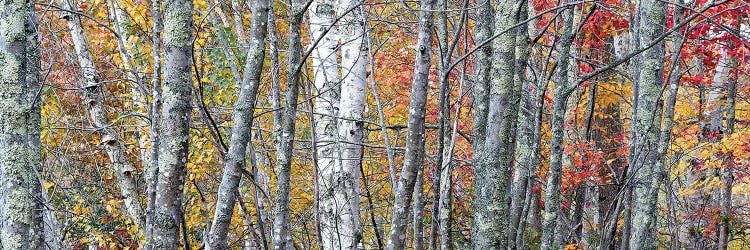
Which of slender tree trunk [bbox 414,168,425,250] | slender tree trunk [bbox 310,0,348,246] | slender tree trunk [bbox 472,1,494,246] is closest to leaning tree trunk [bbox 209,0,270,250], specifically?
slender tree trunk [bbox 414,168,425,250]

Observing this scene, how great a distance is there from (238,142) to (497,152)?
57.3 inches

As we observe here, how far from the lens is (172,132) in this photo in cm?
362

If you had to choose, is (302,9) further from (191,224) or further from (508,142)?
(191,224)

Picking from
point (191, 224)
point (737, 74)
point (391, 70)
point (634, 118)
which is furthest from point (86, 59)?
point (737, 74)

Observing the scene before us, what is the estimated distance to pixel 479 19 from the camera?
4770 mm

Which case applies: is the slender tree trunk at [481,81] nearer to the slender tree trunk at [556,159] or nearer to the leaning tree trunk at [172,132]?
the slender tree trunk at [556,159]

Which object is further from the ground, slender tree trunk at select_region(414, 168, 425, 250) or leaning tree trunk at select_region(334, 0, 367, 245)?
leaning tree trunk at select_region(334, 0, 367, 245)

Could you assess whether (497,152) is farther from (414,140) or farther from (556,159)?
(556,159)

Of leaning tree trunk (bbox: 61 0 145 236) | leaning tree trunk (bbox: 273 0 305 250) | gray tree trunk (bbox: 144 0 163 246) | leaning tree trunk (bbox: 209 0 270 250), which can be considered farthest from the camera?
leaning tree trunk (bbox: 61 0 145 236)

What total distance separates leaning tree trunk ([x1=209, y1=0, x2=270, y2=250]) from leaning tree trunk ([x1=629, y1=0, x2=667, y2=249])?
11.4ft

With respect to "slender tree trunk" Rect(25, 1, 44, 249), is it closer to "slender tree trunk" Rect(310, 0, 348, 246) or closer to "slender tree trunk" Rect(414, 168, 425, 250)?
"slender tree trunk" Rect(414, 168, 425, 250)

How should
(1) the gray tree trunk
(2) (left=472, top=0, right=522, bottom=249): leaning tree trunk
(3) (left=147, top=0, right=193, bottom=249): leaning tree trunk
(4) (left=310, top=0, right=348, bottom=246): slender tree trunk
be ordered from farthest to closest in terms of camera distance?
(4) (left=310, top=0, right=348, bottom=246): slender tree trunk < (2) (left=472, top=0, right=522, bottom=249): leaning tree trunk < (1) the gray tree trunk < (3) (left=147, top=0, right=193, bottom=249): leaning tree trunk

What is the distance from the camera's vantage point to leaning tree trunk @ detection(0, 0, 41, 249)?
4.05 meters

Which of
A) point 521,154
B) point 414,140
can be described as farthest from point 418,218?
point 521,154
